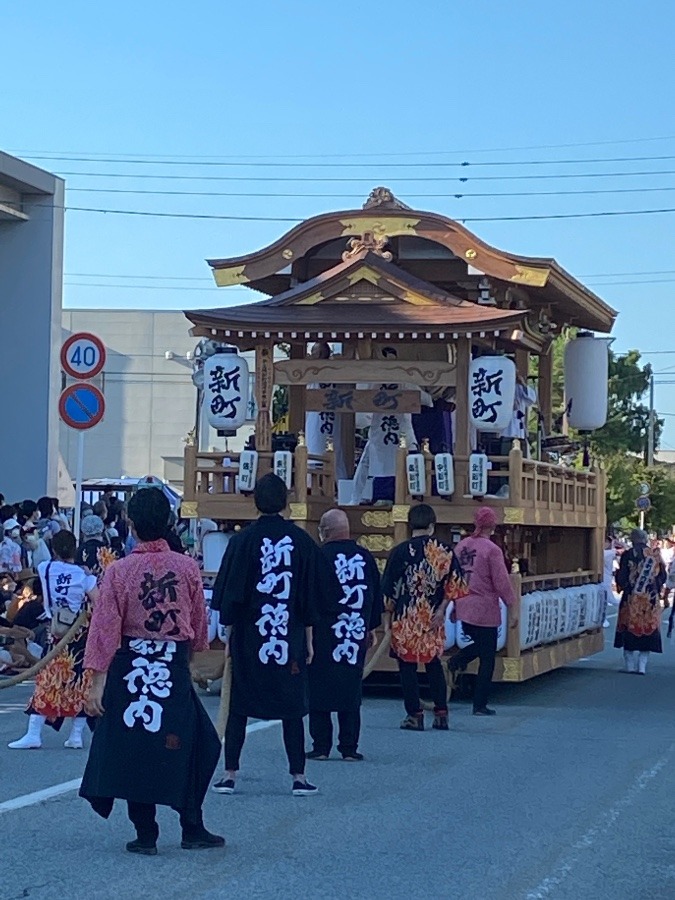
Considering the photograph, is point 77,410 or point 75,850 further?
point 77,410

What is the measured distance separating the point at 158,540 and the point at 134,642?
49 centimetres

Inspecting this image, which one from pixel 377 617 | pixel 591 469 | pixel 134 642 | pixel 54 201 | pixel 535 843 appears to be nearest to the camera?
pixel 134 642

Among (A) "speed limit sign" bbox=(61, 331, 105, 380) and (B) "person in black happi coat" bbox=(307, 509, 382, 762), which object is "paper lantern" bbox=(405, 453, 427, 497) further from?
(B) "person in black happi coat" bbox=(307, 509, 382, 762)

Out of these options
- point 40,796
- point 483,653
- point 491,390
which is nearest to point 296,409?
point 491,390

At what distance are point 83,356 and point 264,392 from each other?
9.00 ft

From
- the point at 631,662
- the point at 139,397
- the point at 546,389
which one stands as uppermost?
the point at 139,397

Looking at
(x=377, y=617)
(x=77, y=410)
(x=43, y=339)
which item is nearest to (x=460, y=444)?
(x=77, y=410)

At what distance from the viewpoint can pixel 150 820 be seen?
22.6 feet

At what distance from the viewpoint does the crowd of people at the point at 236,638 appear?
22.1 ft

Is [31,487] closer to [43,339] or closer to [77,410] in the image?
[43,339]

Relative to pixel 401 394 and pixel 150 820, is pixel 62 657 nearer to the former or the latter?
pixel 150 820

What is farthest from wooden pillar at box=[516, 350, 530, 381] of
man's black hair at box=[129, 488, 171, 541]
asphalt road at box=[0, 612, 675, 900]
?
man's black hair at box=[129, 488, 171, 541]

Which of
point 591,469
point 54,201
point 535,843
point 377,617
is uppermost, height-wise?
point 54,201

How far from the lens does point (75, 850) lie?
274 inches
